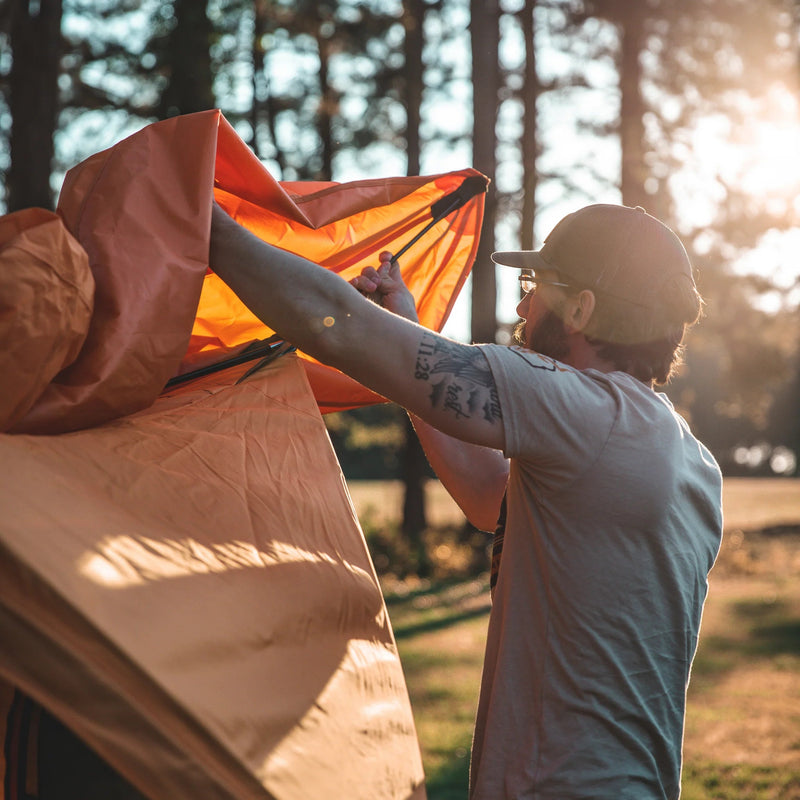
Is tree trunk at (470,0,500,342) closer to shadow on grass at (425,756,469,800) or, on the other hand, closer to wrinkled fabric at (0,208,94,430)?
shadow on grass at (425,756,469,800)

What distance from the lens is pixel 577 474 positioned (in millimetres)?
1957

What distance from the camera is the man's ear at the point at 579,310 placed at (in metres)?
2.17

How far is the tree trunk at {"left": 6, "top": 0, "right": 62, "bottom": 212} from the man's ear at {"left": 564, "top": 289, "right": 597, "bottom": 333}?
7093 millimetres

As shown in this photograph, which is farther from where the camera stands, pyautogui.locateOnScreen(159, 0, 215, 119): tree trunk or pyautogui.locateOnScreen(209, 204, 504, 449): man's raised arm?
pyautogui.locateOnScreen(159, 0, 215, 119): tree trunk

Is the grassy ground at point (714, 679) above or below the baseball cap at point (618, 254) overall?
below

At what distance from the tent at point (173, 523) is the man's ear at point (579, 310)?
0.72 meters

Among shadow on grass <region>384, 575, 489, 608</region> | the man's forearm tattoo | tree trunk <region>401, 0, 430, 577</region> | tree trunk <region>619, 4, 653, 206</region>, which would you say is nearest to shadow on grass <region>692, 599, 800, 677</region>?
shadow on grass <region>384, 575, 489, 608</region>

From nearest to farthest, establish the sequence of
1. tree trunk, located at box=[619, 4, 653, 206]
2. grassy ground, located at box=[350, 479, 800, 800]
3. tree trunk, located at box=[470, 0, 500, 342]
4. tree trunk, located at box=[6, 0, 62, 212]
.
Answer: grassy ground, located at box=[350, 479, 800, 800] < tree trunk, located at box=[6, 0, 62, 212] < tree trunk, located at box=[470, 0, 500, 342] < tree trunk, located at box=[619, 4, 653, 206]

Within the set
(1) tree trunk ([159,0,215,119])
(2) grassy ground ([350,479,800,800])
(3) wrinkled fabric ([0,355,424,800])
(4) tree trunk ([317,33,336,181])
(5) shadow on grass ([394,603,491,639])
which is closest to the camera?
(3) wrinkled fabric ([0,355,424,800])

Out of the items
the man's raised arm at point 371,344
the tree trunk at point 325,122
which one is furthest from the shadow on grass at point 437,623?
the tree trunk at point 325,122

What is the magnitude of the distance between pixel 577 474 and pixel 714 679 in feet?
23.8

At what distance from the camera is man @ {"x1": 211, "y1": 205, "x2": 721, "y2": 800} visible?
6.09ft

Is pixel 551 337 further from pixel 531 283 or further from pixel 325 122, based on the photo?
pixel 325 122

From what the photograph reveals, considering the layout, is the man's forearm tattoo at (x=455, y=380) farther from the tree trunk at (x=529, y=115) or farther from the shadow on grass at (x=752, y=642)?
the tree trunk at (x=529, y=115)
